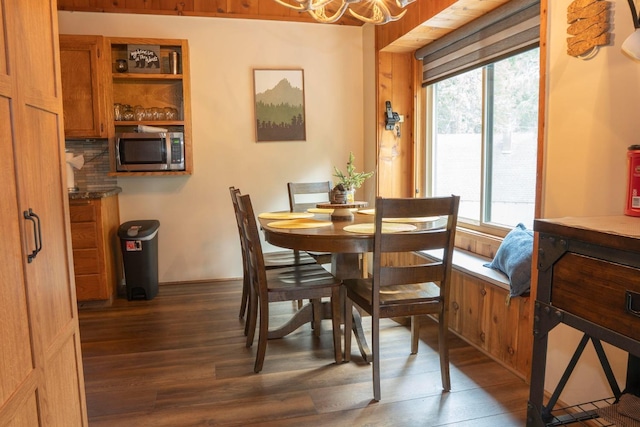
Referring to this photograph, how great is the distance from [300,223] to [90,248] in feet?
6.28

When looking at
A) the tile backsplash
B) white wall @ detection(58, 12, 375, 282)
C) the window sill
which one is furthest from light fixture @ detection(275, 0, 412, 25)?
the tile backsplash

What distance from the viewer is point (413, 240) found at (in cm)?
203

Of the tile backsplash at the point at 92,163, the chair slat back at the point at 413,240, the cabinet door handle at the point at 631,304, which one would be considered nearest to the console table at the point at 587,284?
the cabinet door handle at the point at 631,304

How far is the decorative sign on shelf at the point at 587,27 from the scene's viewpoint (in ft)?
5.37

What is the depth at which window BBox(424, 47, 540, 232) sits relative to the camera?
107 inches

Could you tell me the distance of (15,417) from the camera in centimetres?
113

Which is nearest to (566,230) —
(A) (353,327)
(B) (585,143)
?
(B) (585,143)

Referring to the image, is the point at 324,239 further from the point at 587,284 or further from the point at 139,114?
the point at 139,114

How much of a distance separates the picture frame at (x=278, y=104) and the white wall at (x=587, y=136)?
8.72 feet

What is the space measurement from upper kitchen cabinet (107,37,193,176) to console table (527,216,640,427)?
319 centimetres

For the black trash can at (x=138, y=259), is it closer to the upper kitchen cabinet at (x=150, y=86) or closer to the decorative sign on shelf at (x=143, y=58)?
the upper kitchen cabinet at (x=150, y=86)

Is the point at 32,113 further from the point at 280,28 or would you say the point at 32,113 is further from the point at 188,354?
the point at 280,28

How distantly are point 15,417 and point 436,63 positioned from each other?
3503 millimetres

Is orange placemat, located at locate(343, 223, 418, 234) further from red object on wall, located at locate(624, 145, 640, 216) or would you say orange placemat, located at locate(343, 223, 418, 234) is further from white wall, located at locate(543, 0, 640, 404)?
red object on wall, located at locate(624, 145, 640, 216)
